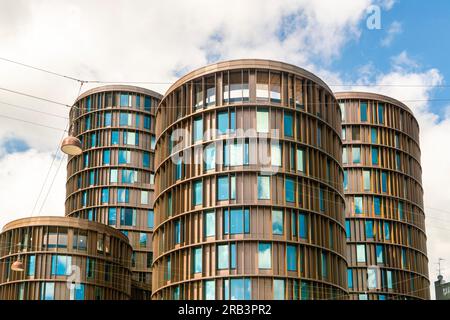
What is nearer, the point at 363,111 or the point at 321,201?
the point at 321,201

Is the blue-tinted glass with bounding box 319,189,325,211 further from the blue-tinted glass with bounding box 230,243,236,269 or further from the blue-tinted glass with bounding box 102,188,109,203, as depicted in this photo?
the blue-tinted glass with bounding box 102,188,109,203

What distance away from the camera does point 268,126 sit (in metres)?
58.1

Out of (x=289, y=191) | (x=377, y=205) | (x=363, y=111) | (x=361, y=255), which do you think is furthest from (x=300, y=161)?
(x=363, y=111)

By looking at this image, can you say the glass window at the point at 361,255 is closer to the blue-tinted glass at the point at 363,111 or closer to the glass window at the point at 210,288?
the blue-tinted glass at the point at 363,111

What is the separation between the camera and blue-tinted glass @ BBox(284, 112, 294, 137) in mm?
58594

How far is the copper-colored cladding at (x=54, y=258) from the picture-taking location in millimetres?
75188

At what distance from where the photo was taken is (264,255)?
55.3m

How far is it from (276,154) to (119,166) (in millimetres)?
46469

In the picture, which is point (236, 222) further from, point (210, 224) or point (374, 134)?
point (374, 134)

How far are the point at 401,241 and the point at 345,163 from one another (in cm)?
1061

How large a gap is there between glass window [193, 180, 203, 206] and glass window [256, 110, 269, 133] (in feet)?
20.0

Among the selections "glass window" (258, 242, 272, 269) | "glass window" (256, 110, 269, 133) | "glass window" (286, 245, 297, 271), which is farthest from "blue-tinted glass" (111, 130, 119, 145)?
"glass window" (286, 245, 297, 271)

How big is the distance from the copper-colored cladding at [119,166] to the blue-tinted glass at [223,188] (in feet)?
143
